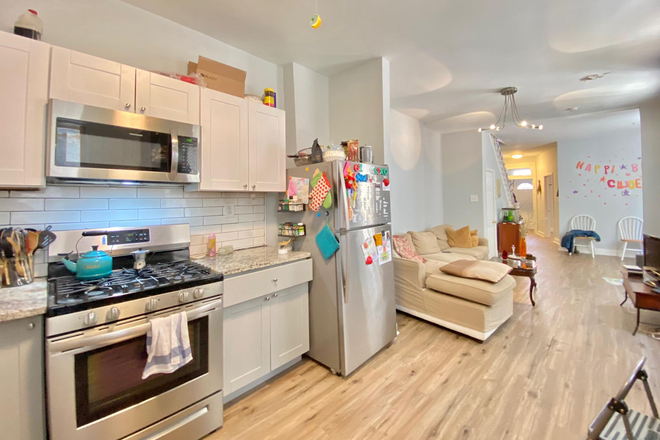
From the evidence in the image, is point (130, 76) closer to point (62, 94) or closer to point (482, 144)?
point (62, 94)

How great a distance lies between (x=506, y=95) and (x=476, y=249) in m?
2.42

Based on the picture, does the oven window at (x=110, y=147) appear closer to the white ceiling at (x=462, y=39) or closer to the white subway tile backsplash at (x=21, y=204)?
the white subway tile backsplash at (x=21, y=204)

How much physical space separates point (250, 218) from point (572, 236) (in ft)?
24.2

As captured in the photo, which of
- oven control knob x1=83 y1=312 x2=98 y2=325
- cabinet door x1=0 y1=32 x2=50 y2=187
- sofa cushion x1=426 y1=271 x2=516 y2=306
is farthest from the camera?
sofa cushion x1=426 y1=271 x2=516 y2=306

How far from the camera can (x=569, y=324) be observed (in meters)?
3.04

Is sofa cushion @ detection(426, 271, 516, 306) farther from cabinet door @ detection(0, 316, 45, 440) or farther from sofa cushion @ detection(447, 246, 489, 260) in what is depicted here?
cabinet door @ detection(0, 316, 45, 440)

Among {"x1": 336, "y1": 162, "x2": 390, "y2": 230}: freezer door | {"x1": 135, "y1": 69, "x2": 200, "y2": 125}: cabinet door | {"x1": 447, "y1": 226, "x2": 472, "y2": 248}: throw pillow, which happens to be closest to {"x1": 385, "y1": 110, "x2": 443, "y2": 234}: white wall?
{"x1": 447, "y1": 226, "x2": 472, "y2": 248}: throw pillow

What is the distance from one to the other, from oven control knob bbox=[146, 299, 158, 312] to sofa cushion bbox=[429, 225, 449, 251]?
4581mm

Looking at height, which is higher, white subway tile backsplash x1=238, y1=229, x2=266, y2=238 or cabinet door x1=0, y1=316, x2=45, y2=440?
white subway tile backsplash x1=238, y1=229, x2=266, y2=238

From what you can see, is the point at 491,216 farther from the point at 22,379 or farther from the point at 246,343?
the point at 22,379

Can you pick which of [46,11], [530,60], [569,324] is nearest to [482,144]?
[530,60]

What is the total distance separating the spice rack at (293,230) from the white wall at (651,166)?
4.81 meters

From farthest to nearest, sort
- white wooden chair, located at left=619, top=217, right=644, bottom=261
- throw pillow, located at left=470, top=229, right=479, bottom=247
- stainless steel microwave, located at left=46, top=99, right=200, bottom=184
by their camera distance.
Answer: white wooden chair, located at left=619, top=217, right=644, bottom=261
throw pillow, located at left=470, top=229, right=479, bottom=247
stainless steel microwave, located at left=46, top=99, right=200, bottom=184

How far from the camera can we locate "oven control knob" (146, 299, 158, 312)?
1.42 meters
